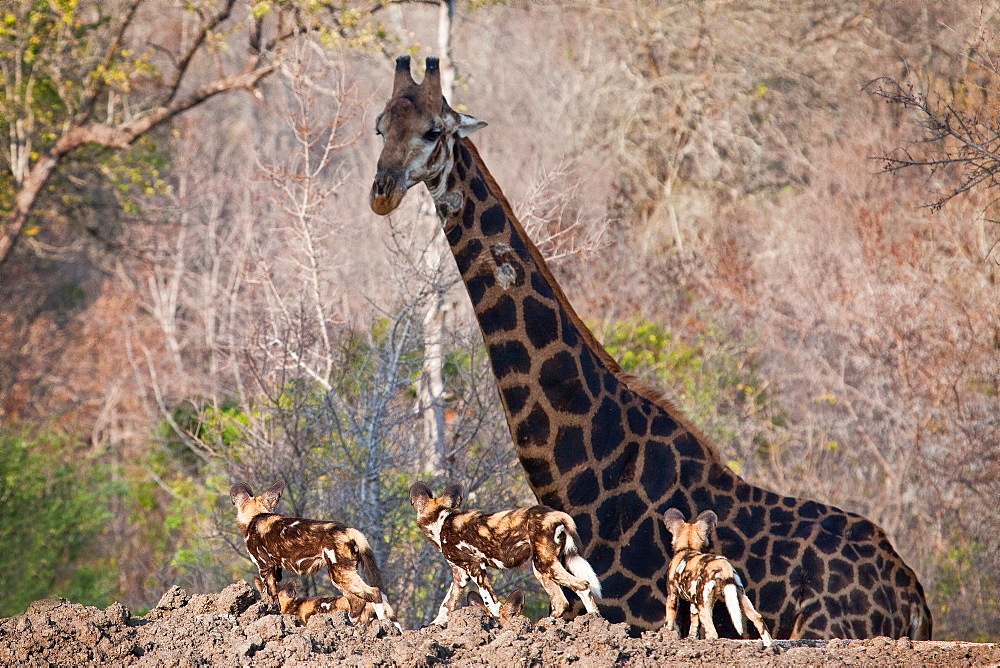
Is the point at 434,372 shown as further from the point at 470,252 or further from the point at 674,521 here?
the point at 674,521

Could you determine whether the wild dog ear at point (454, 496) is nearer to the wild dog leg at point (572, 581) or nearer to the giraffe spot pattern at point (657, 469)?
the wild dog leg at point (572, 581)

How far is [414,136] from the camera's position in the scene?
235 inches

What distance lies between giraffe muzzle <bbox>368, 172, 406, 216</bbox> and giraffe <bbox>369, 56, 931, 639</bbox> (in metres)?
0.28

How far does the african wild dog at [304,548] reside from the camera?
553 cm

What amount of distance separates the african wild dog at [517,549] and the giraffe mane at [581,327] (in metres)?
1.39

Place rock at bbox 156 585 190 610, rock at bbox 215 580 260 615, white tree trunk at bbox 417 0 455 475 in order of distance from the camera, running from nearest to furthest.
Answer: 1. rock at bbox 215 580 260 615
2. rock at bbox 156 585 190 610
3. white tree trunk at bbox 417 0 455 475

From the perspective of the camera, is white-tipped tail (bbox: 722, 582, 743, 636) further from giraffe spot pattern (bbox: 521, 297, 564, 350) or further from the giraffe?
giraffe spot pattern (bbox: 521, 297, 564, 350)

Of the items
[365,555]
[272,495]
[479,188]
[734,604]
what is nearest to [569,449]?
[734,604]

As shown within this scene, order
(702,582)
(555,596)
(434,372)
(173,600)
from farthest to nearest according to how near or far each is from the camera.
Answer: (434,372)
(702,582)
(173,600)
(555,596)

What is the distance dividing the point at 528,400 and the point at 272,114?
23.6 metres

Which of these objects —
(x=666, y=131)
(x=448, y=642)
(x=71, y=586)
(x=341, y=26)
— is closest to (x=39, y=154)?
(x=341, y=26)

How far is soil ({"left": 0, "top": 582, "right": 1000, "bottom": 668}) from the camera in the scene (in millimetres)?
4566

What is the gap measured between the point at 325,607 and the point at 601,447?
5.84 ft

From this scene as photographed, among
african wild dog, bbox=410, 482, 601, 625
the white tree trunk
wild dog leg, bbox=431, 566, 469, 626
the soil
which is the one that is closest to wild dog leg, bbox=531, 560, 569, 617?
african wild dog, bbox=410, 482, 601, 625
